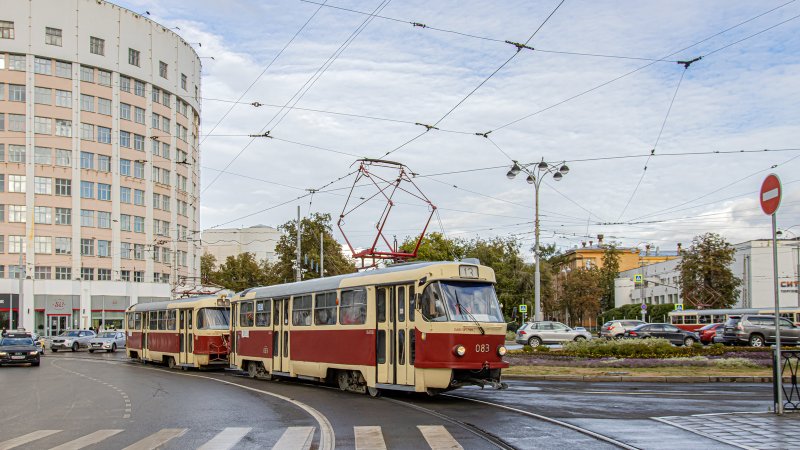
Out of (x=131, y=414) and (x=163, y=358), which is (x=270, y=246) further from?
(x=131, y=414)

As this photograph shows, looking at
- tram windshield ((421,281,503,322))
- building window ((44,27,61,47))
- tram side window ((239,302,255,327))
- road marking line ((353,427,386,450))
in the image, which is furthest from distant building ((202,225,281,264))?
road marking line ((353,427,386,450))

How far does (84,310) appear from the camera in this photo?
72188 mm

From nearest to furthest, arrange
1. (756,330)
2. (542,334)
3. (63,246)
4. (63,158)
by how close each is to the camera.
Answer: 1. (756,330)
2. (542,334)
3. (63,246)
4. (63,158)

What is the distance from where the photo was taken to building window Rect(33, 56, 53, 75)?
71.1 m

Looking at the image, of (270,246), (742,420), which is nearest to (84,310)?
(270,246)

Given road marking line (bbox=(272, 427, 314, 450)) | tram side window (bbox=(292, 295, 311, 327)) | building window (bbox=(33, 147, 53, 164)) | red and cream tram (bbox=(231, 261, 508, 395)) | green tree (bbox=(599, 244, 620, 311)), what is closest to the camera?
road marking line (bbox=(272, 427, 314, 450))

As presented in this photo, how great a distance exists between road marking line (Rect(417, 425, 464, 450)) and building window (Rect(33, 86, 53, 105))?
69401mm

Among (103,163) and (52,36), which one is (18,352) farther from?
(52,36)

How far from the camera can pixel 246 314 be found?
26.5m

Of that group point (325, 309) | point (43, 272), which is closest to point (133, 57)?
point (43, 272)

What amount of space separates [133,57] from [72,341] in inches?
1313

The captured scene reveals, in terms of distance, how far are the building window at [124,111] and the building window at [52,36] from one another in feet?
26.4

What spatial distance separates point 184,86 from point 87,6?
1474 centimetres

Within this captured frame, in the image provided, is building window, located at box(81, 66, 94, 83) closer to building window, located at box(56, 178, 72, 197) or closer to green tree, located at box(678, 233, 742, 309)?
building window, located at box(56, 178, 72, 197)
